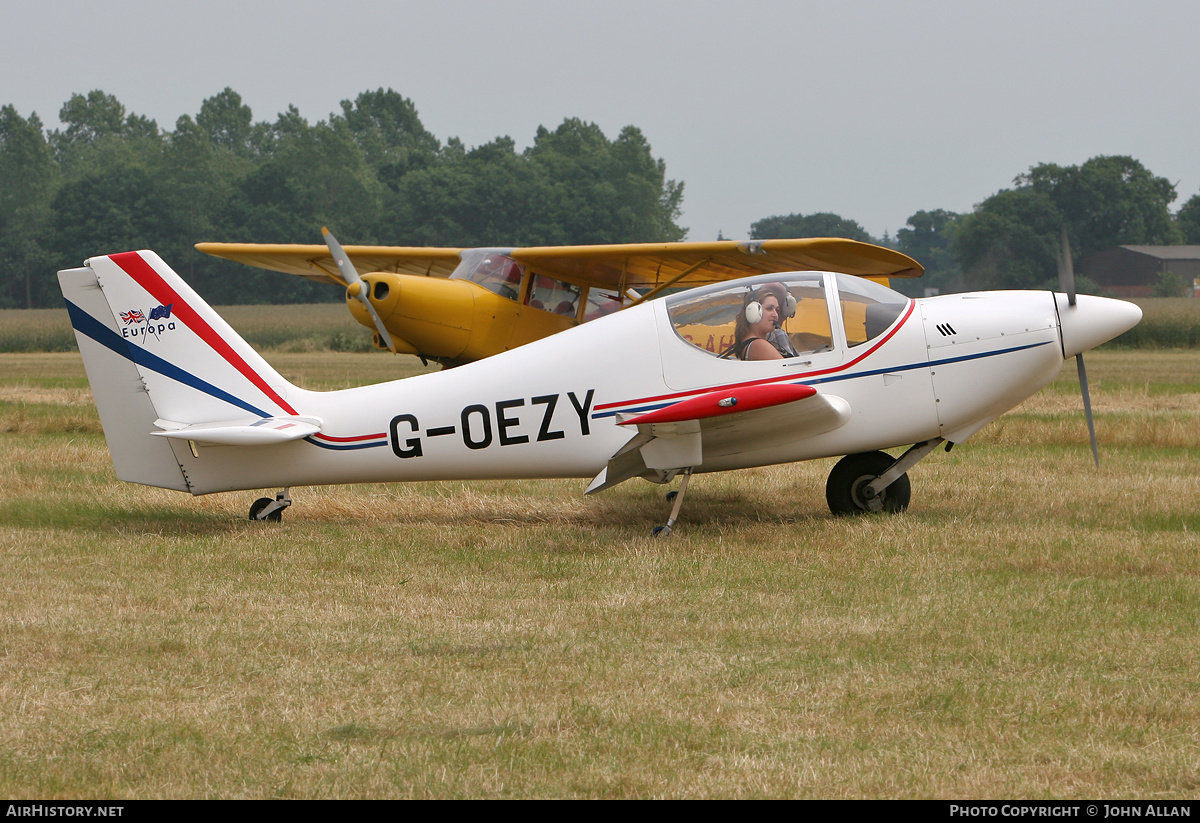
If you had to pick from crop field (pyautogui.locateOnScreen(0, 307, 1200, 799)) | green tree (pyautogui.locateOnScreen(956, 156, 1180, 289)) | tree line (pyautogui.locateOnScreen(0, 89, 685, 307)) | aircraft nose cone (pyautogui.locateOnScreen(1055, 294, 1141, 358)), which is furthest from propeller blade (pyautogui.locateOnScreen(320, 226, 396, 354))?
Result: tree line (pyautogui.locateOnScreen(0, 89, 685, 307))

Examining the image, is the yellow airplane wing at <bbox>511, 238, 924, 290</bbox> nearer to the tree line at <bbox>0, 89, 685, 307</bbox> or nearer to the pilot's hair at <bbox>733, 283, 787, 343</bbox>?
the pilot's hair at <bbox>733, 283, 787, 343</bbox>

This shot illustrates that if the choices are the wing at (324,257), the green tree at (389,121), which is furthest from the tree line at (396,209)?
the wing at (324,257)

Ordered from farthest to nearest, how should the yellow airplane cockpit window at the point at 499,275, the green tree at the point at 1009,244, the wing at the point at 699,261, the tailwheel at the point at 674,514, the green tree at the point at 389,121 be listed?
the green tree at the point at 389,121 < the green tree at the point at 1009,244 < the yellow airplane cockpit window at the point at 499,275 < the wing at the point at 699,261 < the tailwheel at the point at 674,514

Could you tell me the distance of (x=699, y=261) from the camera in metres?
14.4

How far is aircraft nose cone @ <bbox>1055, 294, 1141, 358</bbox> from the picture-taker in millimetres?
8203

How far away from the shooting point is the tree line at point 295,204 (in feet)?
268

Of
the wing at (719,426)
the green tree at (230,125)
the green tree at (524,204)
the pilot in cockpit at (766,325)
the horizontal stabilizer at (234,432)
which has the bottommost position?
Answer: the wing at (719,426)

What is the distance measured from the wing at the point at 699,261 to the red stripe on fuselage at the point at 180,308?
570 cm

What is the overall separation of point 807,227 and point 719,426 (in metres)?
141

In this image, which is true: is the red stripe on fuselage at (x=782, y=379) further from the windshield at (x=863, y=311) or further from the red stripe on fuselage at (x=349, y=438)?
the red stripe on fuselage at (x=349, y=438)

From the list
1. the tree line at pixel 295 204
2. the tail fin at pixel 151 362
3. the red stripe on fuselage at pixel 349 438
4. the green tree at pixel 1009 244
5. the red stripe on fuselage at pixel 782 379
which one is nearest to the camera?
the red stripe on fuselage at pixel 782 379

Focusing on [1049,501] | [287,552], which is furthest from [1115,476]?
[287,552]

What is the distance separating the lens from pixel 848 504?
28.5ft

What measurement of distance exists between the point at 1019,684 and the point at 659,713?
1464mm
